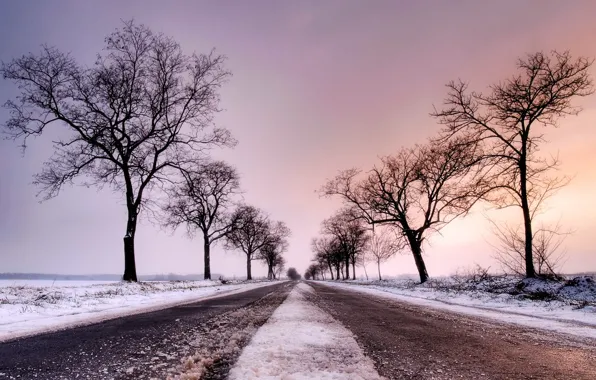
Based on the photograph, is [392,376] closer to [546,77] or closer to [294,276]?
[546,77]

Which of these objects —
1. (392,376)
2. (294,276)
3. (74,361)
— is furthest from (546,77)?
(294,276)

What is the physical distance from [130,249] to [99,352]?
1709cm

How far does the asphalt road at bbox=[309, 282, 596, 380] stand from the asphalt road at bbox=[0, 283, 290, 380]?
170 centimetres

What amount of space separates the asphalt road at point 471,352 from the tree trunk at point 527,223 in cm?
1147

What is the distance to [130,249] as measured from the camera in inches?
731

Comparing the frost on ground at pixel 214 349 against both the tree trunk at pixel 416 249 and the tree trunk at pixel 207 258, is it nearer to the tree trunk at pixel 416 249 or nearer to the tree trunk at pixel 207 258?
the tree trunk at pixel 416 249

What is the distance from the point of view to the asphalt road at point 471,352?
257 centimetres

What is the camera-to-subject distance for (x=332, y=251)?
82500 mm

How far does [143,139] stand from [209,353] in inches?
750

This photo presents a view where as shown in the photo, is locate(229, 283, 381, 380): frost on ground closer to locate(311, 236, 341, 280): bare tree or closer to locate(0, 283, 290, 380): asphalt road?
locate(0, 283, 290, 380): asphalt road

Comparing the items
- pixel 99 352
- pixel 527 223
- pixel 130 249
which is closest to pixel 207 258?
pixel 130 249

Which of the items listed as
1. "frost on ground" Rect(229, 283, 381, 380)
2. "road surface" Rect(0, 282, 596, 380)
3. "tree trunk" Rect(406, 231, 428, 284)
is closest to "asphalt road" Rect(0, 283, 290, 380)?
"road surface" Rect(0, 282, 596, 380)

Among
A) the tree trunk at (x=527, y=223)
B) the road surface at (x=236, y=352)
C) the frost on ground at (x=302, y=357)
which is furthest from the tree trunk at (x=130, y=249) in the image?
the tree trunk at (x=527, y=223)

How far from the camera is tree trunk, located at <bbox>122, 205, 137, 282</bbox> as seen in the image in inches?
722
